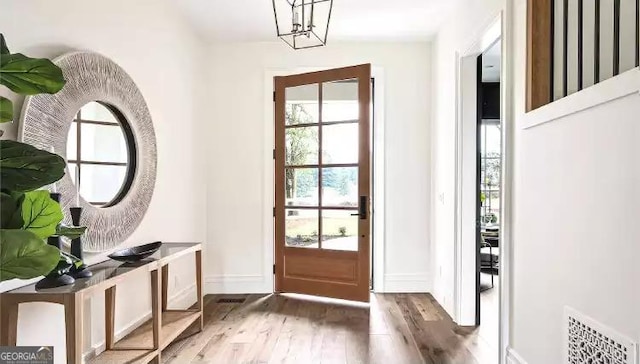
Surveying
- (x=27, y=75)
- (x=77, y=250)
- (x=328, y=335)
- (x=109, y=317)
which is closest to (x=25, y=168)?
(x=27, y=75)

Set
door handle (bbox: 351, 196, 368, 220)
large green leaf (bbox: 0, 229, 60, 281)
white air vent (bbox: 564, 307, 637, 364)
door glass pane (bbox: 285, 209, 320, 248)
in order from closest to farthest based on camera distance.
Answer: large green leaf (bbox: 0, 229, 60, 281) < white air vent (bbox: 564, 307, 637, 364) < door handle (bbox: 351, 196, 368, 220) < door glass pane (bbox: 285, 209, 320, 248)

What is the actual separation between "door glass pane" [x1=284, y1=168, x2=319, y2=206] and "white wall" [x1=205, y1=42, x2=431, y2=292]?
0.23 metres

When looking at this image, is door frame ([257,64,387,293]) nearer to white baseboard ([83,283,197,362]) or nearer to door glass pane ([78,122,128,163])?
white baseboard ([83,283,197,362])

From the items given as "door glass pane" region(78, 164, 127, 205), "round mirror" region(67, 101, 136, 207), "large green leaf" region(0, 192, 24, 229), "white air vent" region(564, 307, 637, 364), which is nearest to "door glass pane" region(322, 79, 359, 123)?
"round mirror" region(67, 101, 136, 207)

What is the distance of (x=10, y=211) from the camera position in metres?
A: 1.18

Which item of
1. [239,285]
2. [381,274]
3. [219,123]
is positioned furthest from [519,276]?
[219,123]

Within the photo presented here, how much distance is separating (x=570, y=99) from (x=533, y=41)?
1.65 feet

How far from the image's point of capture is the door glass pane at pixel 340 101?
4059mm

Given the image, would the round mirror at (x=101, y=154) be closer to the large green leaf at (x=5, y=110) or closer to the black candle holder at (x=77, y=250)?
the black candle holder at (x=77, y=250)

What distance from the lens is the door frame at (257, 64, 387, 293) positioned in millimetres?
4336

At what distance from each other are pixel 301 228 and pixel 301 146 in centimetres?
84

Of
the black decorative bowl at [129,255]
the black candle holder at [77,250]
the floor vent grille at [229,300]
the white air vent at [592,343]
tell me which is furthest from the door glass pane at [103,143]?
the white air vent at [592,343]

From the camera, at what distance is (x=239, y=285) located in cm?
440

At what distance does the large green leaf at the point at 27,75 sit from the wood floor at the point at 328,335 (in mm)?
2015
